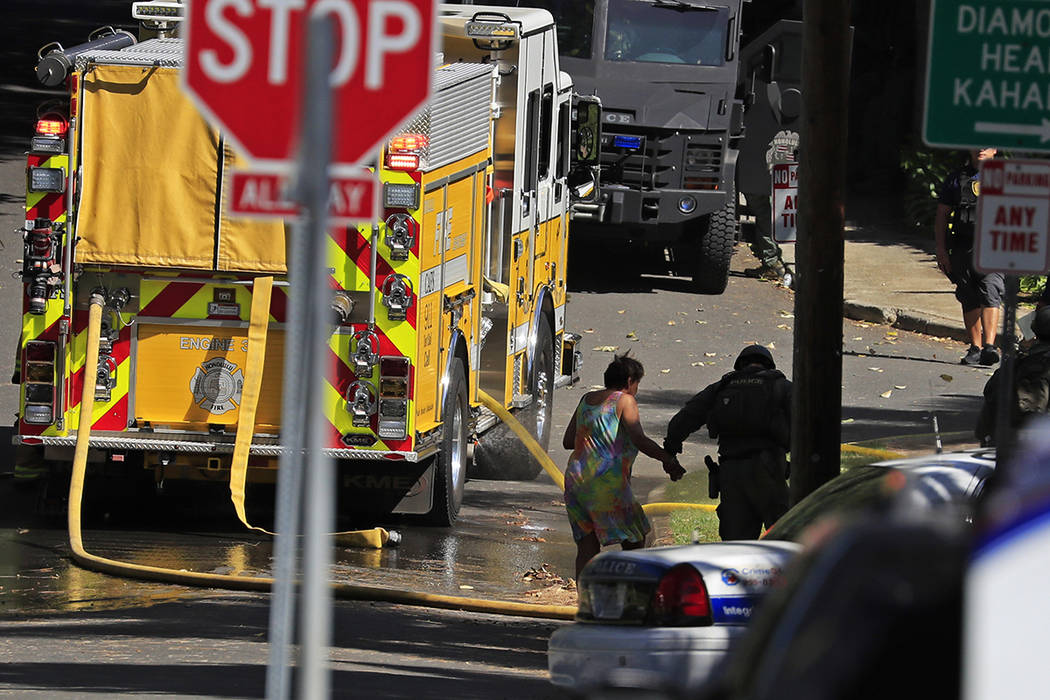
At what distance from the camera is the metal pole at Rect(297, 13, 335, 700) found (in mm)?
3764

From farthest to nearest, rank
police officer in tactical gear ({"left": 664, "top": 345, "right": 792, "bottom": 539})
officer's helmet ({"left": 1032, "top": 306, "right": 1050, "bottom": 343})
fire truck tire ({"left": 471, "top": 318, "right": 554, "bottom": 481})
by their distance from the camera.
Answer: fire truck tire ({"left": 471, "top": 318, "right": 554, "bottom": 481}), officer's helmet ({"left": 1032, "top": 306, "right": 1050, "bottom": 343}), police officer in tactical gear ({"left": 664, "top": 345, "right": 792, "bottom": 539})

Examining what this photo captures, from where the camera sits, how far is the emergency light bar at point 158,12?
11648mm

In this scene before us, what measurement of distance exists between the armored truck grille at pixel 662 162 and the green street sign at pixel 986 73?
13.3 meters

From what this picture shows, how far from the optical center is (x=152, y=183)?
9.96 meters

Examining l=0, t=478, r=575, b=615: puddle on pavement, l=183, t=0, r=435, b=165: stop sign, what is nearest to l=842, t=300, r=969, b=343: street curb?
l=0, t=478, r=575, b=615: puddle on pavement

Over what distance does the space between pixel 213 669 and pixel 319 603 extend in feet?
11.4

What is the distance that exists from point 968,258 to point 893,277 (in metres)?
6.03

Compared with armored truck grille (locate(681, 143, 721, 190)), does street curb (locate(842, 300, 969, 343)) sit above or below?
below

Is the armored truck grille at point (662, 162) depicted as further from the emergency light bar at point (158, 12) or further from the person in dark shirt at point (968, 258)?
the emergency light bar at point (158, 12)

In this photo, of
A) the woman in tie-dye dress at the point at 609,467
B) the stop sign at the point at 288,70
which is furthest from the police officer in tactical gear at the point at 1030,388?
the stop sign at the point at 288,70

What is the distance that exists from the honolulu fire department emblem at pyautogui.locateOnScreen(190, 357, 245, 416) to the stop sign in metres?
5.84

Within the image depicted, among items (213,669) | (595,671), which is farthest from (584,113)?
(595,671)

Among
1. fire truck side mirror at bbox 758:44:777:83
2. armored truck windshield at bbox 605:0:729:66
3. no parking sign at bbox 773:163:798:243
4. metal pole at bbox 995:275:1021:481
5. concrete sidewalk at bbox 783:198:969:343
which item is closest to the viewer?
metal pole at bbox 995:275:1021:481

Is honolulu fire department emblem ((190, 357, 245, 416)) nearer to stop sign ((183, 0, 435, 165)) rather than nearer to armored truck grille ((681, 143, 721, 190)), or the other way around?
stop sign ((183, 0, 435, 165))
